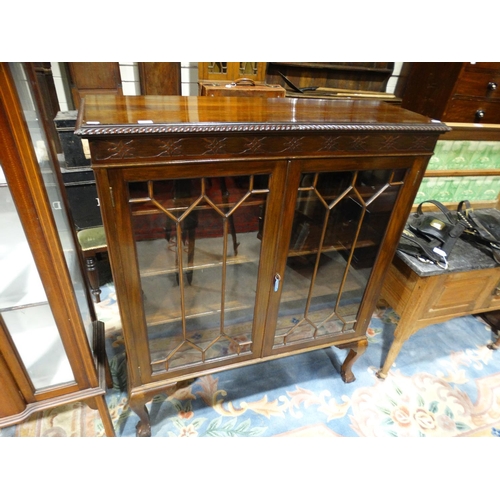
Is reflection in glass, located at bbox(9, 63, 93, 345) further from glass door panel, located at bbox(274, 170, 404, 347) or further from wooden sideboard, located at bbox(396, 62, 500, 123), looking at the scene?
wooden sideboard, located at bbox(396, 62, 500, 123)

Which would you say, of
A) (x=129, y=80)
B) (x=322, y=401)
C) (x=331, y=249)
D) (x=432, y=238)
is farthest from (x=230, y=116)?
(x=129, y=80)

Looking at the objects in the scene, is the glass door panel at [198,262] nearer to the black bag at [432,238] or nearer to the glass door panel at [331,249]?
the glass door panel at [331,249]

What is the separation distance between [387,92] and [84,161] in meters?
1.43

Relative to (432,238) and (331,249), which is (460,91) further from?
(331,249)

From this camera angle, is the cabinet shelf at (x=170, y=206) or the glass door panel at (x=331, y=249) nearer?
the cabinet shelf at (x=170, y=206)

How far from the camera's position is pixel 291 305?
0.97m

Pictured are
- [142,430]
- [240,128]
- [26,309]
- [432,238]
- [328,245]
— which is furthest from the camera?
[432,238]

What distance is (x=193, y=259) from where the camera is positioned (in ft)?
2.65

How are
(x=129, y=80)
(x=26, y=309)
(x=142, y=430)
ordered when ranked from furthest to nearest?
(x=129, y=80)
(x=142, y=430)
(x=26, y=309)

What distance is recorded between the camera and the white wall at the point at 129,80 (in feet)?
4.78

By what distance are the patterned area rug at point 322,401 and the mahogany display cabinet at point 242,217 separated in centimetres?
18

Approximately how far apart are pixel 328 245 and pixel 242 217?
0.28 meters

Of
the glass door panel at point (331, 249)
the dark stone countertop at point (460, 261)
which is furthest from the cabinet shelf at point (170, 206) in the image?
Answer: the dark stone countertop at point (460, 261)
